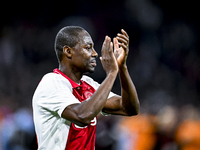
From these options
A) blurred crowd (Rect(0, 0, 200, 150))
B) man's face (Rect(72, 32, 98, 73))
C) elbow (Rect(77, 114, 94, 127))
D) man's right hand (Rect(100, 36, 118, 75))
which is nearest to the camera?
elbow (Rect(77, 114, 94, 127))

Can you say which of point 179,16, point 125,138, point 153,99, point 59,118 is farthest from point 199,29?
point 59,118

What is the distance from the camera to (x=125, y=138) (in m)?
5.20

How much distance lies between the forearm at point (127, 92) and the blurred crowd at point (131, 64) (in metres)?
2.76

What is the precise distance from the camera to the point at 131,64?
22.4ft

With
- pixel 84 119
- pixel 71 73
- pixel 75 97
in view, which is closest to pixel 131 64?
pixel 71 73

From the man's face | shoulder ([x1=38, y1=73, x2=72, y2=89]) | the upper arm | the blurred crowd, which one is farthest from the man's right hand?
the blurred crowd

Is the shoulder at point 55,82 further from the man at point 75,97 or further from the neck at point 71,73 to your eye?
the neck at point 71,73

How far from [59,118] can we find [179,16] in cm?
642

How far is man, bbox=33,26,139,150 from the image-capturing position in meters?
1.96

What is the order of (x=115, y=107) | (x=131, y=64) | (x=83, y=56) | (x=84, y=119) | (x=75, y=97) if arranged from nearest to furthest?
(x=84, y=119)
(x=75, y=97)
(x=83, y=56)
(x=115, y=107)
(x=131, y=64)

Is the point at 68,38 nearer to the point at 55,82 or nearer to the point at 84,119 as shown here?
the point at 55,82

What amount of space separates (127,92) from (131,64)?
4.39 m

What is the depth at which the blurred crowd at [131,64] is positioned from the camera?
528 centimetres

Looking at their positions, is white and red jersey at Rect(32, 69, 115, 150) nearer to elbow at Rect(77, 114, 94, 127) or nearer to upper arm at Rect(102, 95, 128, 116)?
elbow at Rect(77, 114, 94, 127)
